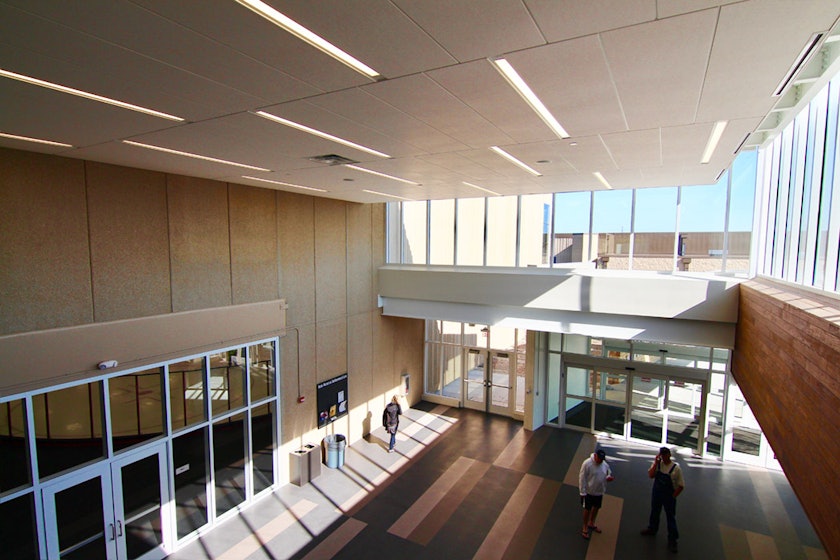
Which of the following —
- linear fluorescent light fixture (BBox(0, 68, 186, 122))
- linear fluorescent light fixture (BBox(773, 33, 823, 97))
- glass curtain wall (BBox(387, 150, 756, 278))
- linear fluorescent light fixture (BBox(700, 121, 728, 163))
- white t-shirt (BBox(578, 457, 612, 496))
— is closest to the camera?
linear fluorescent light fixture (BBox(773, 33, 823, 97))

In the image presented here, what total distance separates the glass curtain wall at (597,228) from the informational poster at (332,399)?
3.77m

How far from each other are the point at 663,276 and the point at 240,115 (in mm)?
8075

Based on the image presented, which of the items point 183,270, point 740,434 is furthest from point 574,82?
point 740,434

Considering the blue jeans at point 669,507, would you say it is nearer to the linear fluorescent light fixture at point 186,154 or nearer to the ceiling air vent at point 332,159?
the ceiling air vent at point 332,159

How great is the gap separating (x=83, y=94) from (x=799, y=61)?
4908 millimetres

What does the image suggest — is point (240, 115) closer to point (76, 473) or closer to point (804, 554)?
point (76, 473)

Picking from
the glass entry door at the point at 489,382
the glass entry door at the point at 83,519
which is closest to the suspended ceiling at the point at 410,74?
the glass entry door at the point at 83,519

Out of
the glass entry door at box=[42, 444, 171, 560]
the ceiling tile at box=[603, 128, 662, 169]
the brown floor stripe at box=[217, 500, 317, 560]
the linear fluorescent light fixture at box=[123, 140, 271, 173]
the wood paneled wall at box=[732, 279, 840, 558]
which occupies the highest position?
the ceiling tile at box=[603, 128, 662, 169]

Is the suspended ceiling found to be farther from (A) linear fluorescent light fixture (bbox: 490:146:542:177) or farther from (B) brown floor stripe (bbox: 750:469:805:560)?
(B) brown floor stripe (bbox: 750:469:805:560)

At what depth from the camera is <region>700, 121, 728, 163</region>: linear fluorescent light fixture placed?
4.30 m

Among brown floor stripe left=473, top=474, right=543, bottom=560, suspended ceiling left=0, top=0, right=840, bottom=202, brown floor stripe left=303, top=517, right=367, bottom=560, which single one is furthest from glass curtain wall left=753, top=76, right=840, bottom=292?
brown floor stripe left=303, top=517, right=367, bottom=560

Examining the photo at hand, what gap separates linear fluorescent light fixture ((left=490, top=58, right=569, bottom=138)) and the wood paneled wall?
261 centimetres

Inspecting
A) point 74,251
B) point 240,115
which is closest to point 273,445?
point 74,251

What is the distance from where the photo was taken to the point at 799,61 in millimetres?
2818
